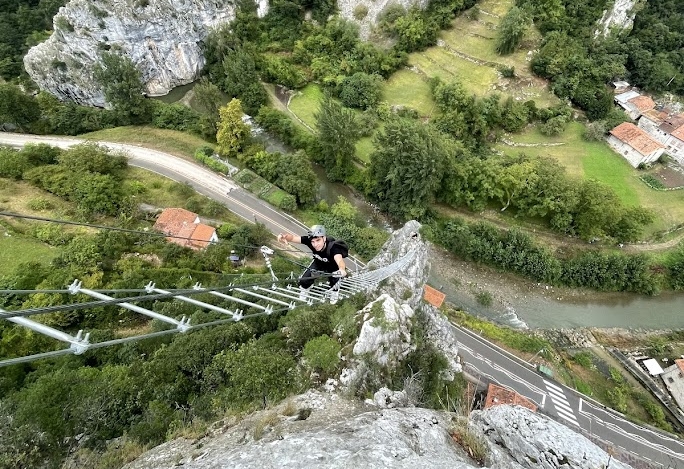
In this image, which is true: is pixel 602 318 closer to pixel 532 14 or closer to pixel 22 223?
pixel 532 14

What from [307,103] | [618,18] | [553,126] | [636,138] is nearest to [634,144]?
[636,138]

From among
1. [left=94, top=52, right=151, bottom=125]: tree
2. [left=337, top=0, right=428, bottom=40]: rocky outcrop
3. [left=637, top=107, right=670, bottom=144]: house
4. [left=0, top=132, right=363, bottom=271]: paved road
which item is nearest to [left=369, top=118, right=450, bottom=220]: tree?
[left=0, top=132, right=363, bottom=271]: paved road

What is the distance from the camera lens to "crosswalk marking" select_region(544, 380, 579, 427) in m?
19.0

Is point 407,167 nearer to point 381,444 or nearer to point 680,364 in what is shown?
point 680,364

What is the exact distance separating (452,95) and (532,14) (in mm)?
13846

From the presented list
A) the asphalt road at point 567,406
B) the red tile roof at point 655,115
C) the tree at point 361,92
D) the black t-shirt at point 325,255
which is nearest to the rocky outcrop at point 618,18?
the red tile roof at point 655,115

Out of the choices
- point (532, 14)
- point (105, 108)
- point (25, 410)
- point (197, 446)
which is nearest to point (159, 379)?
point (25, 410)

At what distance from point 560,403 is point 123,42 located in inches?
1784

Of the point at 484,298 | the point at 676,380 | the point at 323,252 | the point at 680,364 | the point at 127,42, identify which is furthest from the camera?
the point at 127,42

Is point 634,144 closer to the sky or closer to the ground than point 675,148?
closer to the ground

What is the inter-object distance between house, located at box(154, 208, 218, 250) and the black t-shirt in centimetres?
1629

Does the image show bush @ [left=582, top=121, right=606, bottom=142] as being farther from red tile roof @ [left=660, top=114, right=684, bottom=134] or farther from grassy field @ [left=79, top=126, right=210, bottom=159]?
grassy field @ [left=79, top=126, right=210, bottom=159]

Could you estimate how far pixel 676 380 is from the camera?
2098cm

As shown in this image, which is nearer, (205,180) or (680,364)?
(680,364)
